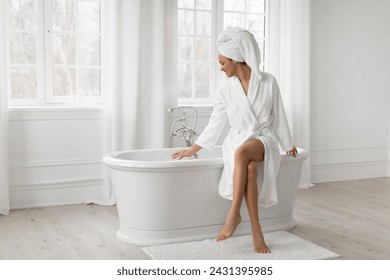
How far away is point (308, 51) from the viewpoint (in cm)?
565

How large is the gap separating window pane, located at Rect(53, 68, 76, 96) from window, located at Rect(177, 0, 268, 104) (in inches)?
40.1

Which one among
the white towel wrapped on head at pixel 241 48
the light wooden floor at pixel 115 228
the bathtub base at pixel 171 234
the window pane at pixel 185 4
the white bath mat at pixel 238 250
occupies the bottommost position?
the light wooden floor at pixel 115 228

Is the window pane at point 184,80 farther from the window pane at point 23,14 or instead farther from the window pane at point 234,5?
the window pane at point 23,14

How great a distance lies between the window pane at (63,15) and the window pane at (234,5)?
1.54 meters

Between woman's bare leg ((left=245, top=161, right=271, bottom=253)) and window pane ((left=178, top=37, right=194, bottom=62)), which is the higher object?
window pane ((left=178, top=37, right=194, bottom=62))

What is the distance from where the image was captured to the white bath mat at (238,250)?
339cm

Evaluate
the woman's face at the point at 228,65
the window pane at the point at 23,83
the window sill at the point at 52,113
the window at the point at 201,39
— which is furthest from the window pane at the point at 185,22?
the woman's face at the point at 228,65

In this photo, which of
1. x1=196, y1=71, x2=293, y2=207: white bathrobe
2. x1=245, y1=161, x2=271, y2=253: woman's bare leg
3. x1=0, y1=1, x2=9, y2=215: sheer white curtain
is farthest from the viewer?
x1=0, y1=1, x2=9, y2=215: sheer white curtain

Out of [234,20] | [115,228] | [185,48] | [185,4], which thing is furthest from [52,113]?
[234,20]

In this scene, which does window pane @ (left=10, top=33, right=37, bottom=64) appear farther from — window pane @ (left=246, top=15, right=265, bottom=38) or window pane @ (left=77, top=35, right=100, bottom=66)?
window pane @ (left=246, top=15, right=265, bottom=38)

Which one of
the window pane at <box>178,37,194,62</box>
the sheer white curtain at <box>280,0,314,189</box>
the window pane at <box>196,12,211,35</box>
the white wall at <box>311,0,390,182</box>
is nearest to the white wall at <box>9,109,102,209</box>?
the window pane at <box>178,37,194,62</box>

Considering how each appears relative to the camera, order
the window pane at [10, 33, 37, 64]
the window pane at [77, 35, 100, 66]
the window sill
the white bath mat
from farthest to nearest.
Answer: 1. the window pane at [77, 35, 100, 66]
2. the window pane at [10, 33, 37, 64]
3. the window sill
4. the white bath mat

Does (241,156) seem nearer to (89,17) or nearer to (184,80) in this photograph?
(184,80)

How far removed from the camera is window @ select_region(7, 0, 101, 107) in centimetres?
477
